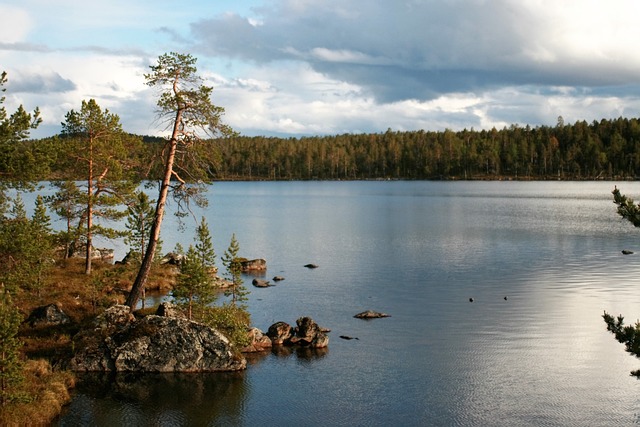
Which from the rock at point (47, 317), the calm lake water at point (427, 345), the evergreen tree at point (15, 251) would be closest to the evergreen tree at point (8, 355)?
the calm lake water at point (427, 345)

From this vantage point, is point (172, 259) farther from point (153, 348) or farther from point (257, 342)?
point (153, 348)

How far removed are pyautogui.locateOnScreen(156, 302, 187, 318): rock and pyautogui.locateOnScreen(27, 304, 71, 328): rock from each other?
5970mm

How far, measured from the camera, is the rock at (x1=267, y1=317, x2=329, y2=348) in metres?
39.5

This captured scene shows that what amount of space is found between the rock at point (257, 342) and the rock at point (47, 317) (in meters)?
11.4

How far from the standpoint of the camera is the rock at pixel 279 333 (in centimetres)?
4044

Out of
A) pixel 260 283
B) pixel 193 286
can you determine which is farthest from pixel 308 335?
pixel 260 283

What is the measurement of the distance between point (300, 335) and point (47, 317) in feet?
52.1

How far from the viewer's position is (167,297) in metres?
55.1

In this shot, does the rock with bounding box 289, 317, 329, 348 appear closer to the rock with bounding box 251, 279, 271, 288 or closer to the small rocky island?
the small rocky island

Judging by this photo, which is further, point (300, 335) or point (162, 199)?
point (300, 335)

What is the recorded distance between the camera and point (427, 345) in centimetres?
3981

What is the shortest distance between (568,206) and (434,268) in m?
85.1

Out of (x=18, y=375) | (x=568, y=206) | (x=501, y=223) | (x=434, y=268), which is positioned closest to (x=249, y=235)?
(x=434, y=268)

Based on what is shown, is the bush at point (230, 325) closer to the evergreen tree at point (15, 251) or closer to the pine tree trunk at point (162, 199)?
the pine tree trunk at point (162, 199)
